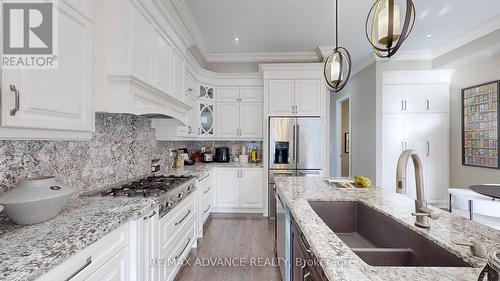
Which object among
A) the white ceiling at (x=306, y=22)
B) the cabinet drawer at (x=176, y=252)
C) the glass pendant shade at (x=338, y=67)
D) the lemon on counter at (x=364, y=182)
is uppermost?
the white ceiling at (x=306, y=22)

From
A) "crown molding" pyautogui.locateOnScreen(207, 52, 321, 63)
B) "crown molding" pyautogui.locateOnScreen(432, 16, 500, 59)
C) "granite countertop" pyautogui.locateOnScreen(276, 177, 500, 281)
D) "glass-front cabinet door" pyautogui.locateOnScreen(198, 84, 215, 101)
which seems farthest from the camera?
"crown molding" pyautogui.locateOnScreen(207, 52, 321, 63)

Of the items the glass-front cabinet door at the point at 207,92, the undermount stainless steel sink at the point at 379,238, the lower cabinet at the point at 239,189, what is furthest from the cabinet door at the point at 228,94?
the undermount stainless steel sink at the point at 379,238

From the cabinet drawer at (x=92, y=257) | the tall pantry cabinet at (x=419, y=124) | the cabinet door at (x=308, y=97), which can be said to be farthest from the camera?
the tall pantry cabinet at (x=419, y=124)

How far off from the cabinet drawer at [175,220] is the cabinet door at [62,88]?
906mm

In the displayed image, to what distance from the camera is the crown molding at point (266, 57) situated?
14.1 feet

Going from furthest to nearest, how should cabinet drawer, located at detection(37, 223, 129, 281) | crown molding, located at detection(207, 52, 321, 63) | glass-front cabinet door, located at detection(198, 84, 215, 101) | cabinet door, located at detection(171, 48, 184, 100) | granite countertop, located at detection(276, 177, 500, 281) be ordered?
crown molding, located at detection(207, 52, 321, 63) < glass-front cabinet door, located at detection(198, 84, 215, 101) < cabinet door, located at detection(171, 48, 184, 100) < cabinet drawer, located at detection(37, 223, 129, 281) < granite countertop, located at detection(276, 177, 500, 281)

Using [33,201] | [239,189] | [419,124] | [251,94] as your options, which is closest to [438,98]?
[419,124]

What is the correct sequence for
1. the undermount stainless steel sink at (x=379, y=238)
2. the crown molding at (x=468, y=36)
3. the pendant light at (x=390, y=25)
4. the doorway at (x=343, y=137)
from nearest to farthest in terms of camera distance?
the undermount stainless steel sink at (x=379, y=238)
the pendant light at (x=390, y=25)
the crown molding at (x=468, y=36)
the doorway at (x=343, y=137)

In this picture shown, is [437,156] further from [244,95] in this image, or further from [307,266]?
[307,266]

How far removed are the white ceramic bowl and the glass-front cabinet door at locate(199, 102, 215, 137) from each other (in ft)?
9.98

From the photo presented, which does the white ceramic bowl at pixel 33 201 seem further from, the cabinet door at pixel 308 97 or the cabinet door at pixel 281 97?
the cabinet door at pixel 308 97

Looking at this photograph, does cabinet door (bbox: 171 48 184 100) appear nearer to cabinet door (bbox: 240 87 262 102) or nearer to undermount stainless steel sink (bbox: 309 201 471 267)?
cabinet door (bbox: 240 87 262 102)

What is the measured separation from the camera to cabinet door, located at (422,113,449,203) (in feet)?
13.7

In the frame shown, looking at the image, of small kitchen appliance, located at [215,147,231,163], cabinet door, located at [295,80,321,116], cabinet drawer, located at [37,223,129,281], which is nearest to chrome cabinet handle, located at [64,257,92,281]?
cabinet drawer, located at [37,223,129,281]
